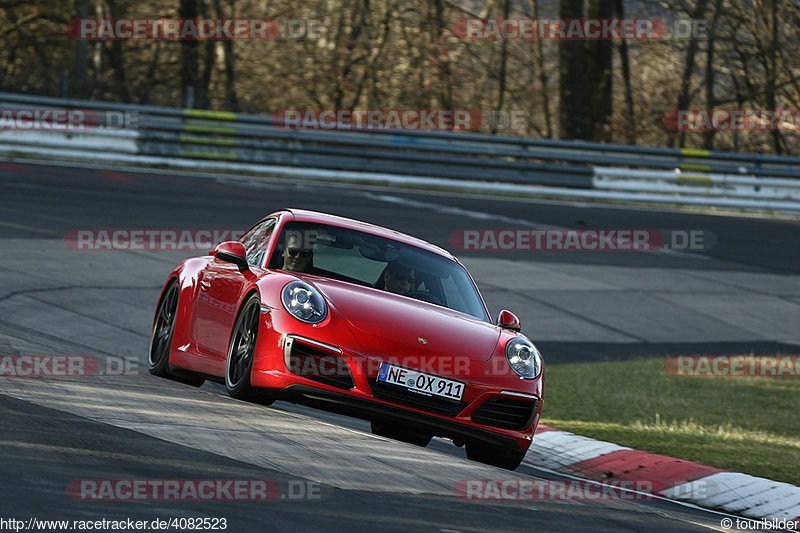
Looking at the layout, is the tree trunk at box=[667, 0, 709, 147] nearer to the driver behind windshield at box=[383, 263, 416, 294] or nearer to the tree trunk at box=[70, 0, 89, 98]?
the tree trunk at box=[70, 0, 89, 98]

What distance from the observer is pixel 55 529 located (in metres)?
3.93

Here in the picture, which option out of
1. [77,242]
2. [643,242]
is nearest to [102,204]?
[77,242]

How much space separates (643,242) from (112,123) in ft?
31.5

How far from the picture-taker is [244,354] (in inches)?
276

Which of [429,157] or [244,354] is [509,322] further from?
[429,157]

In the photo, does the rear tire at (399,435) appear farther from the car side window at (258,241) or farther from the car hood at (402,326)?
the car side window at (258,241)

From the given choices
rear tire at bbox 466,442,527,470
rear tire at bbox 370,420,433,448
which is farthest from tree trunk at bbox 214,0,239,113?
rear tire at bbox 466,442,527,470

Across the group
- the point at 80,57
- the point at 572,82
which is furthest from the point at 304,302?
the point at 572,82

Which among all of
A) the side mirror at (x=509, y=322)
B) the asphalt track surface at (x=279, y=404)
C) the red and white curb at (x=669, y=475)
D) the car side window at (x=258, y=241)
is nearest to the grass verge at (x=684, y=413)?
the red and white curb at (x=669, y=475)

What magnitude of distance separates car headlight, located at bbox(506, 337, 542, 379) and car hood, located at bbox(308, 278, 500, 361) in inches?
4.3

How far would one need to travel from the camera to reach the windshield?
7648mm

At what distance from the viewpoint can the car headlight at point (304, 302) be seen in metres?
6.68

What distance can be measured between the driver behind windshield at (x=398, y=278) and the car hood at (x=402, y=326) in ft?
0.90

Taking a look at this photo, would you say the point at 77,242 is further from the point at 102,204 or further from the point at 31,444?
the point at 31,444
